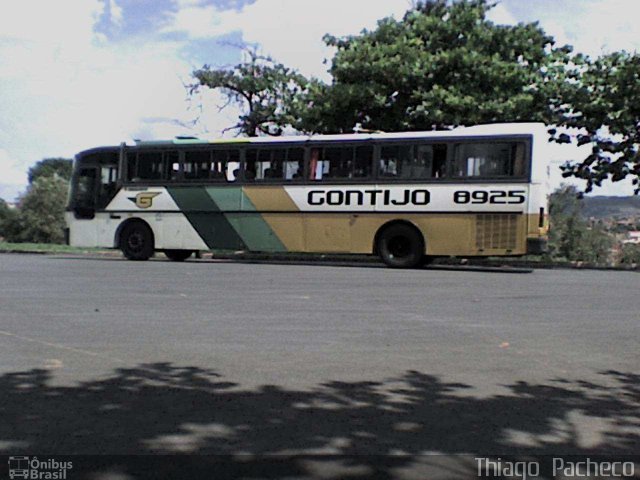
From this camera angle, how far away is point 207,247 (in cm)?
1944

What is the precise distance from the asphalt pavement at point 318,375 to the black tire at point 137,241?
8631 millimetres

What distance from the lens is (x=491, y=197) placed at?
54.9 ft

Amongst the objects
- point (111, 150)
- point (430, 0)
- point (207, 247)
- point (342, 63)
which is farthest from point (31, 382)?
point (430, 0)

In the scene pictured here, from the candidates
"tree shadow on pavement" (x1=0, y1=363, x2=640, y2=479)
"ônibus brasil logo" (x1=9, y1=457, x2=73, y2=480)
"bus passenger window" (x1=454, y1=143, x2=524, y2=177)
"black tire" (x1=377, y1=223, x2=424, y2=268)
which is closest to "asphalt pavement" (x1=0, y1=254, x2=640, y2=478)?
"tree shadow on pavement" (x1=0, y1=363, x2=640, y2=479)

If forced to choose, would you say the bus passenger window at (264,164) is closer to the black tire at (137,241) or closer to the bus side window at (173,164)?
the bus side window at (173,164)

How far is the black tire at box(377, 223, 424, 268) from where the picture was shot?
1750 centimetres

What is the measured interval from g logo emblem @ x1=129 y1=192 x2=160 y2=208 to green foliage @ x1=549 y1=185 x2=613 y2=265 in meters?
22.1

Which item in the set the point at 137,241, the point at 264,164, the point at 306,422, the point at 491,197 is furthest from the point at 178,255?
the point at 306,422

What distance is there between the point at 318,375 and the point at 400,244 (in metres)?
12.3

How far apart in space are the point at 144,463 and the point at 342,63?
2037 centimetres

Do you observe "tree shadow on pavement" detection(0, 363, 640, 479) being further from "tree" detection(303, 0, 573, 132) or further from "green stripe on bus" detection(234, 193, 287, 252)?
"tree" detection(303, 0, 573, 132)

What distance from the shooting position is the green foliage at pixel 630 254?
30.3m

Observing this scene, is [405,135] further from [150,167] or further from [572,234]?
[572,234]

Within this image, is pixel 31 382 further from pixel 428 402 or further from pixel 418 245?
pixel 418 245
